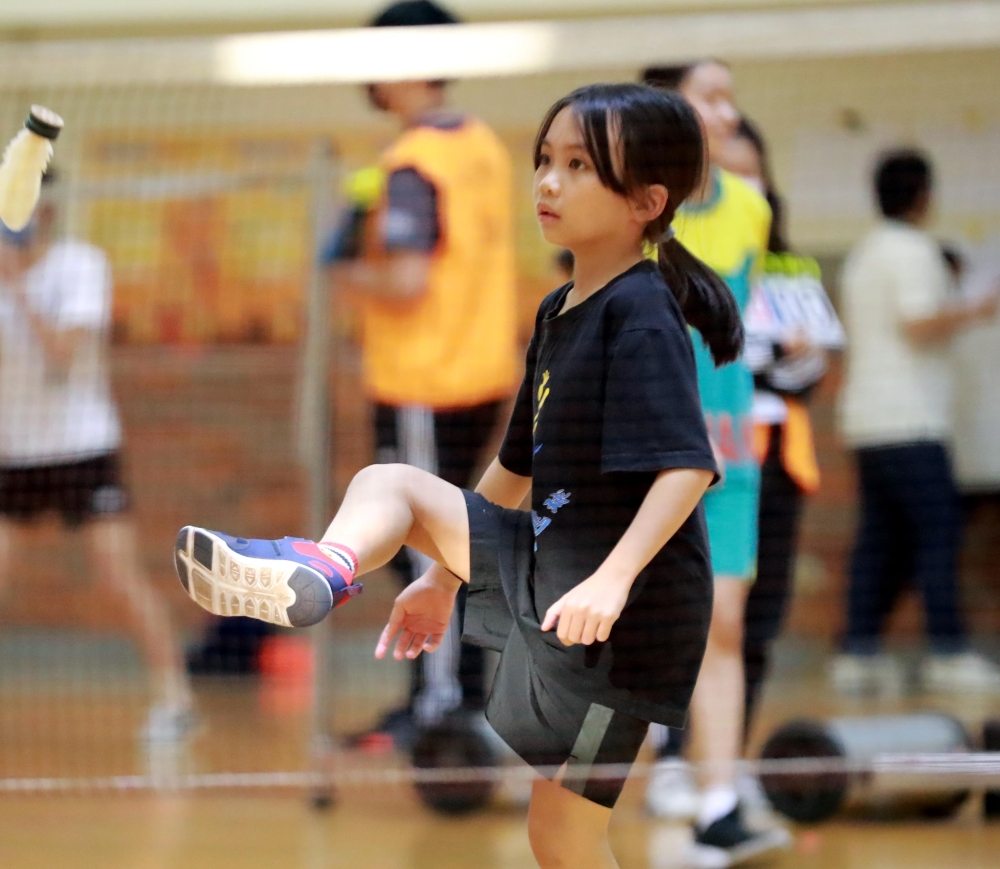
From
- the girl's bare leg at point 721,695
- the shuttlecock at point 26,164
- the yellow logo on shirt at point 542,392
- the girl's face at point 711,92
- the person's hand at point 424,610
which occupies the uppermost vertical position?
the girl's face at point 711,92

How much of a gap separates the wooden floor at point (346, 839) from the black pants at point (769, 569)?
41 cm

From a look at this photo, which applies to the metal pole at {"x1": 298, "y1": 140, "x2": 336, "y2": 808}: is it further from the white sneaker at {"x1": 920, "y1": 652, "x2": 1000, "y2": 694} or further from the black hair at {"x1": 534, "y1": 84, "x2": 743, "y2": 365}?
the white sneaker at {"x1": 920, "y1": 652, "x2": 1000, "y2": 694}

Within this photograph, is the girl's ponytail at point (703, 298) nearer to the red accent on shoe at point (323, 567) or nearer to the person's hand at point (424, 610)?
the person's hand at point (424, 610)

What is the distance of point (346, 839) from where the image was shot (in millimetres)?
2967

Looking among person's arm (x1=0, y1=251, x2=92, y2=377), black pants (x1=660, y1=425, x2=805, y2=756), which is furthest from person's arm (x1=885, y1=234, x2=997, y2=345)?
person's arm (x1=0, y1=251, x2=92, y2=377)

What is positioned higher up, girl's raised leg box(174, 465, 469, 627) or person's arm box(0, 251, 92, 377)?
person's arm box(0, 251, 92, 377)

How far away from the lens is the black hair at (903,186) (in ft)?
12.7

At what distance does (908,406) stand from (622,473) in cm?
247

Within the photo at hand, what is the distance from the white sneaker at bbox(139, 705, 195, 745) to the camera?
369cm

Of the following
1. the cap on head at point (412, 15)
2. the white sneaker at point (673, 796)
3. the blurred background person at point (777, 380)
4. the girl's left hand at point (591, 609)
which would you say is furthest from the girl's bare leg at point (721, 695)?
the cap on head at point (412, 15)

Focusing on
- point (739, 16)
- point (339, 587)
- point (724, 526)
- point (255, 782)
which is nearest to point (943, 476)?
point (724, 526)

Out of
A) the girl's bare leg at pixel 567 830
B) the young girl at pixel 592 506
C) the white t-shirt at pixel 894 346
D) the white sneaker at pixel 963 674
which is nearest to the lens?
the young girl at pixel 592 506

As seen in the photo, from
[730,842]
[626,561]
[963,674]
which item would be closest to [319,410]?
[730,842]

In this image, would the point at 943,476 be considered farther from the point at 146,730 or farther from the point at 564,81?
the point at 146,730
